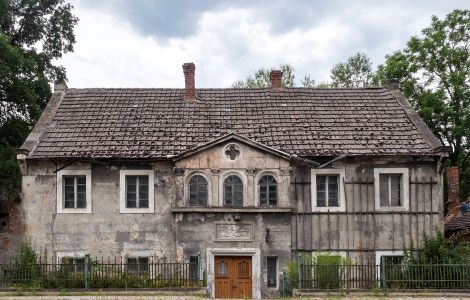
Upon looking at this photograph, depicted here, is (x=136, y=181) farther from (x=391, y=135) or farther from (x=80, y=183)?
(x=391, y=135)

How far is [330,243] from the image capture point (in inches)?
1000

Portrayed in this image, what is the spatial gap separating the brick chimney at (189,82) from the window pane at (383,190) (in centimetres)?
897

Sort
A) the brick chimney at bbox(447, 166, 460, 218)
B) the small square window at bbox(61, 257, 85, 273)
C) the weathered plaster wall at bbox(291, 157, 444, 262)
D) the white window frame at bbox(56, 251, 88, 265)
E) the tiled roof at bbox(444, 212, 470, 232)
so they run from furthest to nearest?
the brick chimney at bbox(447, 166, 460, 218) < the tiled roof at bbox(444, 212, 470, 232) < the weathered plaster wall at bbox(291, 157, 444, 262) < the white window frame at bbox(56, 251, 88, 265) < the small square window at bbox(61, 257, 85, 273)

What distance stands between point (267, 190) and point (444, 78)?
652 inches

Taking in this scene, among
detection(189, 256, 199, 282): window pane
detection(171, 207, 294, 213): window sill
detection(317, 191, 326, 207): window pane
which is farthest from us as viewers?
detection(317, 191, 326, 207): window pane

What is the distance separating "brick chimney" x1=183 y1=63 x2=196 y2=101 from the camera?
29422 mm

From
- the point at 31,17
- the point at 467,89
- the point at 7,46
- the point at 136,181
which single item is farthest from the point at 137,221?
the point at 467,89

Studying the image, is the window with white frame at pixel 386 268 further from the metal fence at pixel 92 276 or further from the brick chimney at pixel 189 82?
the brick chimney at pixel 189 82

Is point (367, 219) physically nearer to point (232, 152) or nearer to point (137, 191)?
point (232, 152)

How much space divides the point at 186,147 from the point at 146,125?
93.3 inches

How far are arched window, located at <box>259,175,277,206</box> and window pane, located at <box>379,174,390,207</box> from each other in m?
4.16

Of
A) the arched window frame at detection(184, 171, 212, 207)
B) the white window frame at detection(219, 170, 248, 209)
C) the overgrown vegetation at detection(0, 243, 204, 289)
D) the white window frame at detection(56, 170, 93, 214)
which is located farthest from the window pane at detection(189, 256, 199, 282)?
the white window frame at detection(56, 170, 93, 214)

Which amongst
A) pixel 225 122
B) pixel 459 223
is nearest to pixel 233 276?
pixel 225 122

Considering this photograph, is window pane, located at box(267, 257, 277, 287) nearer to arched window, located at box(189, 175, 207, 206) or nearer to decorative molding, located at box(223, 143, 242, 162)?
arched window, located at box(189, 175, 207, 206)
